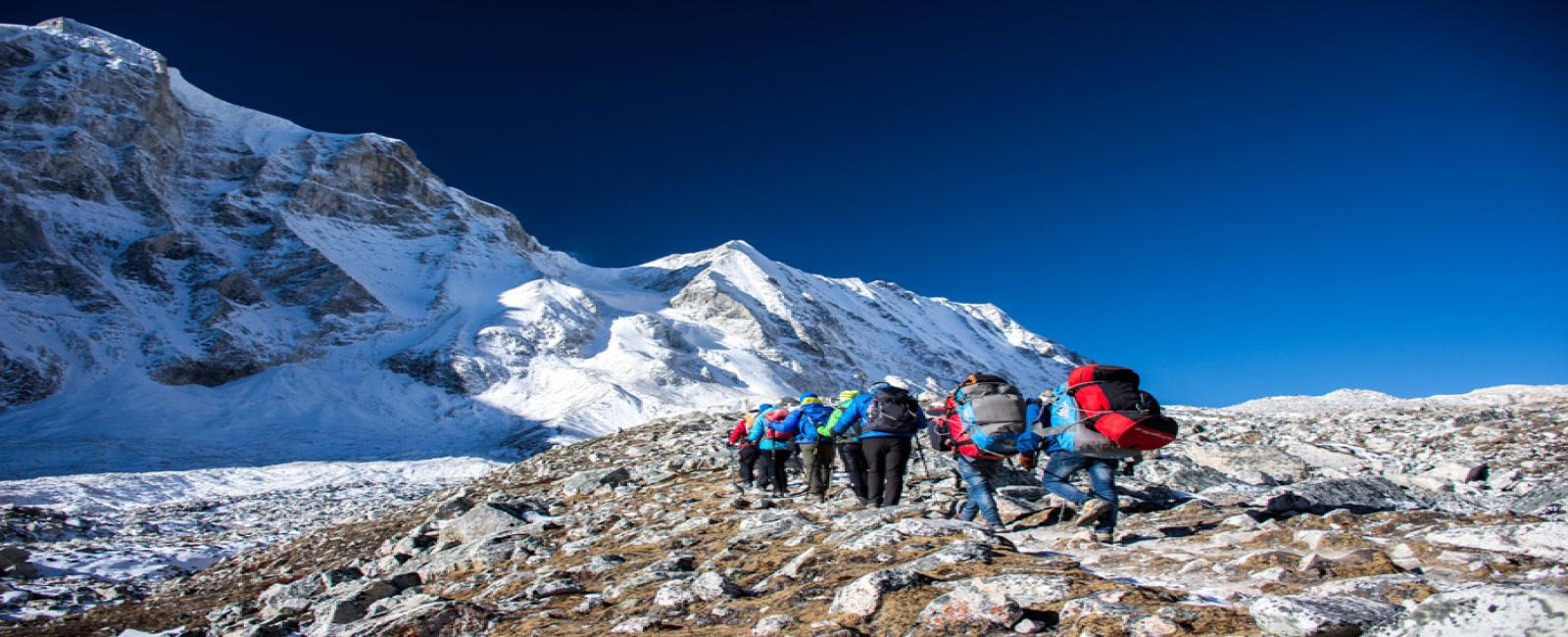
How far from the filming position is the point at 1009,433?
7238mm

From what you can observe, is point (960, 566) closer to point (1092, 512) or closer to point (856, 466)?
point (1092, 512)

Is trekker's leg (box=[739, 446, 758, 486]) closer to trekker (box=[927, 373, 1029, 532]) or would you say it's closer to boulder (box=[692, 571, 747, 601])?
trekker (box=[927, 373, 1029, 532])

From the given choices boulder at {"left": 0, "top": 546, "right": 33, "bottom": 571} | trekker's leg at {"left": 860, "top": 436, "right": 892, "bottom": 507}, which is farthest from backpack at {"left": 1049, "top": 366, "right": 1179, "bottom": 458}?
boulder at {"left": 0, "top": 546, "right": 33, "bottom": 571}

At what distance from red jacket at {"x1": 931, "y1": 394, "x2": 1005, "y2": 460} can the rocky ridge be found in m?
0.84

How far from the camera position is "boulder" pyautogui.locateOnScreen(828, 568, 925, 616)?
4.32 m

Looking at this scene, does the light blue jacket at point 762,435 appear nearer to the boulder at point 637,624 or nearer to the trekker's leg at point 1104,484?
the trekker's leg at point 1104,484

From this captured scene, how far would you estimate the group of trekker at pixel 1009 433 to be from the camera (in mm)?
6441

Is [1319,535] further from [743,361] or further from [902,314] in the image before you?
[902,314]

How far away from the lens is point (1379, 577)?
3.92 meters

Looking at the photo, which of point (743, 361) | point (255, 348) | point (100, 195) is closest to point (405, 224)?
point (100, 195)

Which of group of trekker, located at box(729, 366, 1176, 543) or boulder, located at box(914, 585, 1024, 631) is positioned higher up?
group of trekker, located at box(729, 366, 1176, 543)

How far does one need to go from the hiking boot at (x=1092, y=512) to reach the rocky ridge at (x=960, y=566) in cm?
34

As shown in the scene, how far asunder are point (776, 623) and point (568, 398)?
69.6m

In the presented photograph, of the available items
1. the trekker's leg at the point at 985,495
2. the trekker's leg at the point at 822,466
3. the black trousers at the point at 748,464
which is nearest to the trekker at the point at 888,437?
the trekker's leg at the point at 985,495
